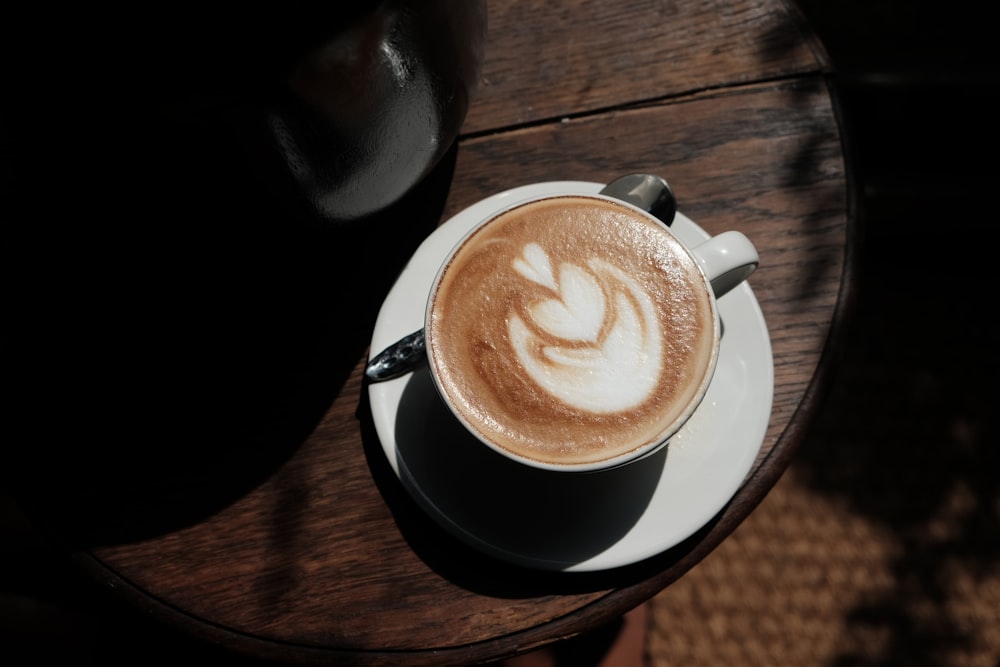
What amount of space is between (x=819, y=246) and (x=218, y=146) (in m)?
0.47

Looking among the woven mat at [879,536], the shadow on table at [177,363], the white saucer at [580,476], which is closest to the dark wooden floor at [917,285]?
the woven mat at [879,536]

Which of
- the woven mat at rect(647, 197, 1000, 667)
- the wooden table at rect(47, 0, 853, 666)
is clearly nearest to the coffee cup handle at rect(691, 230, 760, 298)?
the wooden table at rect(47, 0, 853, 666)

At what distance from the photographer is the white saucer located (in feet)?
1.73

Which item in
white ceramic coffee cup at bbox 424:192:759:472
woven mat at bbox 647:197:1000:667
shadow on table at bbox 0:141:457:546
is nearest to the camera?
white ceramic coffee cup at bbox 424:192:759:472

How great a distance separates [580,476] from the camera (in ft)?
1.80

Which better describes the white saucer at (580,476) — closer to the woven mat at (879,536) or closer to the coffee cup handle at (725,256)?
the coffee cup handle at (725,256)

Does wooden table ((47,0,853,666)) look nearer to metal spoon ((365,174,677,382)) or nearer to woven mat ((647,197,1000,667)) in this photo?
metal spoon ((365,174,677,382))

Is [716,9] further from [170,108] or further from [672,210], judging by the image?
[170,108]

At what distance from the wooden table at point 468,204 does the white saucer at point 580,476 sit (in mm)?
29

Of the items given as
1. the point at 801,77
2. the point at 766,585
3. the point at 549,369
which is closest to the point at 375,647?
the point at 549,369

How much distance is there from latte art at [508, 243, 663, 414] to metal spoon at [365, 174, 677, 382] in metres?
0.09

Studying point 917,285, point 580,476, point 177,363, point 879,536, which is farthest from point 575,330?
point 917,285

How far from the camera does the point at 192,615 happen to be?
1.83 ft

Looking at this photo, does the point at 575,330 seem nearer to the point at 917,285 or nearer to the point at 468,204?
the point at 468,204
